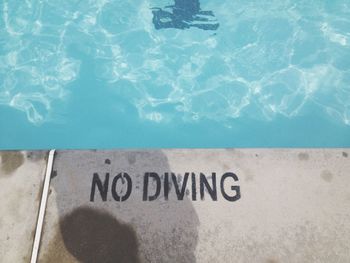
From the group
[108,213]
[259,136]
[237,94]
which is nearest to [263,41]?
[237,94]

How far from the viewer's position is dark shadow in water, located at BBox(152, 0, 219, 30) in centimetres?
942

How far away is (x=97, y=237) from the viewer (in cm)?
382

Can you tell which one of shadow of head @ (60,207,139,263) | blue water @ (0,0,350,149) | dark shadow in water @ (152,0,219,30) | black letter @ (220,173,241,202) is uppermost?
dark shadow in water @ (152,0,219,30)

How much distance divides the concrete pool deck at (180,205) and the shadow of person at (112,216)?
11mm

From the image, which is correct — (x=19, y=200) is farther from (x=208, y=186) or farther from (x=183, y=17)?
(x=183, y=17)

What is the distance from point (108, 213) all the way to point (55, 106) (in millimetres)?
4918

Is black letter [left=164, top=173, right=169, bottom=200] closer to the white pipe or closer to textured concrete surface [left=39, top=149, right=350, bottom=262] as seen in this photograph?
textured concrete surface [left=39, top=149, right=350, bottom=262]

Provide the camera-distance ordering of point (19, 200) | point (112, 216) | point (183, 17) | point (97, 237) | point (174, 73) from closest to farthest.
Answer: point (97, 237) < point (112, 216) < point (19, 200) < point (174, 73) < point (183, 17)

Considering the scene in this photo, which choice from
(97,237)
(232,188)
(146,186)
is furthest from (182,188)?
(97,237)

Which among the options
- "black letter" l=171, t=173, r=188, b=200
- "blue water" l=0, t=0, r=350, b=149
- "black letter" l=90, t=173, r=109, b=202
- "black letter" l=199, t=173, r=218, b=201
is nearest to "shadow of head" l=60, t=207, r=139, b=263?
"black letter" l=90, t=173, r=109, b=202

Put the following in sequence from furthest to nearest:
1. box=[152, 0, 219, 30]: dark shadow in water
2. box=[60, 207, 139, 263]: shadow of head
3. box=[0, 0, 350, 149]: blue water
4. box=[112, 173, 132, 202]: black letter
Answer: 1. box=[152, 0, 219, 30]: dark shadow in water
2. box=[0, 0, 350, 149]: blue water
3. box=[112, 173, 132, 202]: black letter
4. box=[60, 207, 139, 263]: shadow of head

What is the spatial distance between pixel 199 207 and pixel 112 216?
1031 mm

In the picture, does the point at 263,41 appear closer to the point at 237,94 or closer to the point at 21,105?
the point at 237,94

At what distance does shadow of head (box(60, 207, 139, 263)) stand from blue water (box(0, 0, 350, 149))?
12.5 feet
